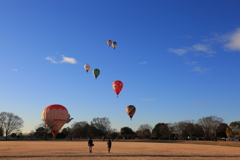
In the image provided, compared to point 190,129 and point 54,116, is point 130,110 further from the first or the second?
point 190,129

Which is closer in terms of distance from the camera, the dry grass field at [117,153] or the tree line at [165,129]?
the dry grass field at [117,153]

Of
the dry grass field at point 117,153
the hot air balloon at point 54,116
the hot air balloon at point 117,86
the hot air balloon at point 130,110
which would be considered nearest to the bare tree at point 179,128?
the hot air balloon at point 130,110

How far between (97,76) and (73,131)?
69.5 m

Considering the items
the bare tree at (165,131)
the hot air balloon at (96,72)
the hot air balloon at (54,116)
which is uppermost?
the hot air balloon at (96,72)

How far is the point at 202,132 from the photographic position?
379 feet

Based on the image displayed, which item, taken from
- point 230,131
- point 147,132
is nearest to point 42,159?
point 230,131

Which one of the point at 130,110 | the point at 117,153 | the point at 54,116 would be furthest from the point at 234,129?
the point at 117,153

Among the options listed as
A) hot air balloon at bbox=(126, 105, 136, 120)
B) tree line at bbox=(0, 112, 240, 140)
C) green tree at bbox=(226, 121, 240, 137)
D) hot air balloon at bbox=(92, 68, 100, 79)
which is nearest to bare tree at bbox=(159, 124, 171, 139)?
tree line at bbox=(0, 112, 240, 140)

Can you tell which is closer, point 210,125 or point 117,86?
point 117,86

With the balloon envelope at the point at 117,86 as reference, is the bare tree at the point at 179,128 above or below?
below

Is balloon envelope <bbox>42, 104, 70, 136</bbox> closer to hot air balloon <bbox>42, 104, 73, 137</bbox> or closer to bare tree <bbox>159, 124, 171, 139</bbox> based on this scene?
hot air balloon <bbox>42, 104, 73, 137</bbox>

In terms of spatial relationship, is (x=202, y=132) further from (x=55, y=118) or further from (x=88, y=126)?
(x=55, y=118)

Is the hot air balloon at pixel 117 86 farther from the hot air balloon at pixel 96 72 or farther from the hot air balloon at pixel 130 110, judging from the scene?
the hot air balloon at pixel 130 110

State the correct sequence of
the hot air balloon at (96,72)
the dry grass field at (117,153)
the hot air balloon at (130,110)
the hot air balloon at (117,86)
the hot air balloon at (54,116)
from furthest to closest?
the hot air balloon at (130,110) → the hot air balloon at (96,72) → the hot air balloon at (117,86) → the hot air balloon at (54,116) → the dry grass field at (117,153)
